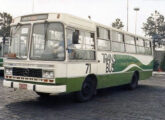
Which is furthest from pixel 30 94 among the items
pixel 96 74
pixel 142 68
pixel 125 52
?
pixel 142 68

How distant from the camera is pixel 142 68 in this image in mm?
15383

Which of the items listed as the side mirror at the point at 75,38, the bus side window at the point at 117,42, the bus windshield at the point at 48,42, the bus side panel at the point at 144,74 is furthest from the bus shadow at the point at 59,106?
the bus side panel at the point at 144,74

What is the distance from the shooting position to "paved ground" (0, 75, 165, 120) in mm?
7629

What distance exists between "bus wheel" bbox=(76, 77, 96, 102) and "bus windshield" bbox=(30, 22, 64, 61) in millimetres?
1824

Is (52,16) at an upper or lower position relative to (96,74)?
upper

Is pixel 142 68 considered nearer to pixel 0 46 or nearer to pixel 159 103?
pixel 159 103

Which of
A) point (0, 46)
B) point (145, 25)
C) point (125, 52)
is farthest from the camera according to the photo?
point (145, 25)

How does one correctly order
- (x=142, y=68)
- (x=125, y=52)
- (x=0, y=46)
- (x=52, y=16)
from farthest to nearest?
1. (x=0, y=46)
2. (x=142, y=68)
3. (x=125, y=52)
4. (x=52, y=16)

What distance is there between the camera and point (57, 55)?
8578 millimetres

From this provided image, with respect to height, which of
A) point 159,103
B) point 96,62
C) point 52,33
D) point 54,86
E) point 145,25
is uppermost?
point 145,25

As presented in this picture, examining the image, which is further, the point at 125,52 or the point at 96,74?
the point at 125,52

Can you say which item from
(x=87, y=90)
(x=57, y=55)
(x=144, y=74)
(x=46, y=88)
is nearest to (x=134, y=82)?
(x=144, y=74)

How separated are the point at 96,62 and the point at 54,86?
2.60m

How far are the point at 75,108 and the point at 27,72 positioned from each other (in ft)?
6.23
